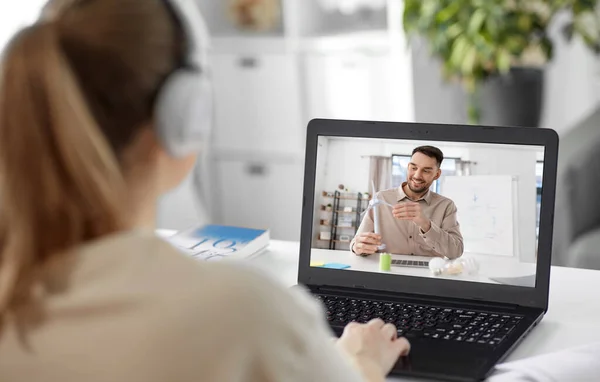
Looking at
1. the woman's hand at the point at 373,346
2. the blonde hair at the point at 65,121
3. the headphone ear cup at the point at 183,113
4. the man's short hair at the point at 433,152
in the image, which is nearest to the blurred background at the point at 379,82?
the man's short hair at the point at 433,152

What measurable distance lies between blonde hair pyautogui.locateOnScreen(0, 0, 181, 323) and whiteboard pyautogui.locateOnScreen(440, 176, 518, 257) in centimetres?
72

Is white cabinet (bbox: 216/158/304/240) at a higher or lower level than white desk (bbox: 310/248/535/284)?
lower

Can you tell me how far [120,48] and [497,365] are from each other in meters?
0.65

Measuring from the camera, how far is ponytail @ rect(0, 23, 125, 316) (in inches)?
25.7

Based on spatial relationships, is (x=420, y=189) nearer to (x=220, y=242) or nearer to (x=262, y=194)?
(x=220, y=242)

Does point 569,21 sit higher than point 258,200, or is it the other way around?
point 569,21

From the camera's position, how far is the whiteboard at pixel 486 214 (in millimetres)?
1291

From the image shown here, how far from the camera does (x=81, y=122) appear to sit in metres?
0.65

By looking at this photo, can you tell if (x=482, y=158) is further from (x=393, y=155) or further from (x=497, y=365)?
(x=497, y=365)

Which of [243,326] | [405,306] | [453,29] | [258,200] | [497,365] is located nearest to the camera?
[243,326]

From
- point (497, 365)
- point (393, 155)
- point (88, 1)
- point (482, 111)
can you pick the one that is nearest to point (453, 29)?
point (482, 111)

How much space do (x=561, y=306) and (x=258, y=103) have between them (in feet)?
7.90

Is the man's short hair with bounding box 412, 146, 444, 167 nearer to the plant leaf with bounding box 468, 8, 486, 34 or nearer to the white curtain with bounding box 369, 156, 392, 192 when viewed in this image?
the white curtain with bounding box 369, 156, 392, 192

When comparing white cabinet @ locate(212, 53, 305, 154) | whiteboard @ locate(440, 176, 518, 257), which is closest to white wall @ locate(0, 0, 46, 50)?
white cabinet @ locate(212, 53, 305, 154)
